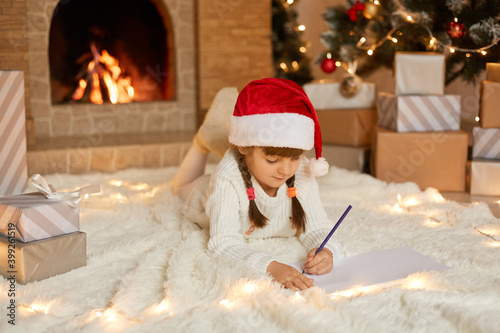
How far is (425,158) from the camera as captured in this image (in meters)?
2.04

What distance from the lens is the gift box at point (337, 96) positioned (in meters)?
2.39

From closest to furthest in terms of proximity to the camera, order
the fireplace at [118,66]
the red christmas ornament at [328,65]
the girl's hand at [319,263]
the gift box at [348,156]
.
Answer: the girl's hand at [319,263]
the gift box at [348,156]
the red christmas ornament at [328,65]
the fireplace at [118,66]

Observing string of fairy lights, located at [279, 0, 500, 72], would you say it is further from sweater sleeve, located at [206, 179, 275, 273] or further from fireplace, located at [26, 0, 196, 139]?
sweater sleeve, located at [206, 179, 275, 273]

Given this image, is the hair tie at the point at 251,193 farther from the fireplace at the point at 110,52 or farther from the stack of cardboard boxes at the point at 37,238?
the fireplace at the point at 110,52

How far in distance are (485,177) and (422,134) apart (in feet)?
0.87

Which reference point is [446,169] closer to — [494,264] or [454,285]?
[494,264]

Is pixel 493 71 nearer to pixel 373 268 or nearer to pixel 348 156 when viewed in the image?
pixel 348 156

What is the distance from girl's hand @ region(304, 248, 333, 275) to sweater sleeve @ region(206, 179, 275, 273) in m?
0.10

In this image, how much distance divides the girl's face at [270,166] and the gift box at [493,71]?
3.52 feet

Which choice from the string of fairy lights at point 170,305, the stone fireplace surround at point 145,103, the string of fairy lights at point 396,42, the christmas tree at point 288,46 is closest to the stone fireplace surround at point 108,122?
the stone fireplace surround at point 145,103

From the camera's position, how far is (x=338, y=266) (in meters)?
1.23

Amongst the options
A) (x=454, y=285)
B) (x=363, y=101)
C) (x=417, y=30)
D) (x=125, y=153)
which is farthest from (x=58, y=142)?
(x=454, y=285)

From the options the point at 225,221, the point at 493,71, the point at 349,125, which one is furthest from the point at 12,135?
the point at 493,71

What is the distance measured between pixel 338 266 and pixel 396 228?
363mm
